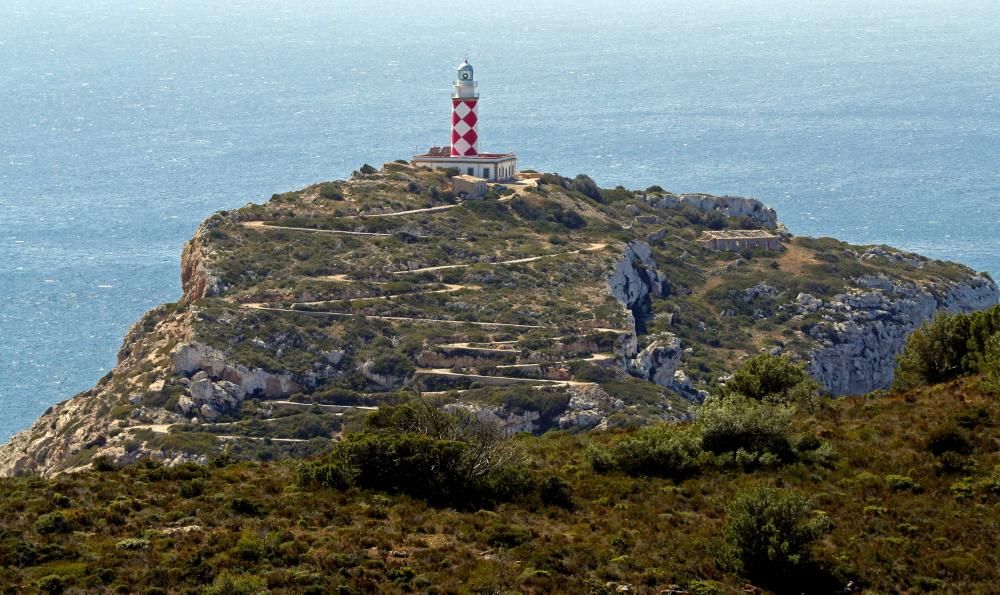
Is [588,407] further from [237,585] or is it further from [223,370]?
[237,585]

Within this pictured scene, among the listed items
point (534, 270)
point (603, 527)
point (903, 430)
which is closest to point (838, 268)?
point (534, 270)

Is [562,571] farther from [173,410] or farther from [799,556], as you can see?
[173,410]

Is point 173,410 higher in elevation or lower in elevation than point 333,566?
lower

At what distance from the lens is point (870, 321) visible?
122 m

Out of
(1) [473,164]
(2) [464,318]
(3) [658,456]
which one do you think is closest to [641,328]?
(2) [464,318]

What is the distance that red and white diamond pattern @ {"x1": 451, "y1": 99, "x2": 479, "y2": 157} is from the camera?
132 metres

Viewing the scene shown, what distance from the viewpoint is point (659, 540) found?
40.3 m

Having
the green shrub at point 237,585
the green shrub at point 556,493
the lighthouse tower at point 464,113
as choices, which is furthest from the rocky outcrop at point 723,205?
the green shrub at point 237,585

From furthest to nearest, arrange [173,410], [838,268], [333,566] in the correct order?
[838,268], [173,410], [333,566]

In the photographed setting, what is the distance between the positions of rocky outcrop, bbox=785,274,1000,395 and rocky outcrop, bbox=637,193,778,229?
1967 cm

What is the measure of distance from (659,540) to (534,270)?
A: 79.2 metres

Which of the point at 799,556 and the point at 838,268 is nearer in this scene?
the point at 799,556

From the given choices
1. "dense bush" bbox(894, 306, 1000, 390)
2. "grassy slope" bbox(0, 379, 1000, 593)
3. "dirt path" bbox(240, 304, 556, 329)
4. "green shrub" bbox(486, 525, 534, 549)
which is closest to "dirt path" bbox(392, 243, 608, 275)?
"dirt path" bbox(240, 304, 556, 329)

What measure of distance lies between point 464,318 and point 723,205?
45830 millimetres
